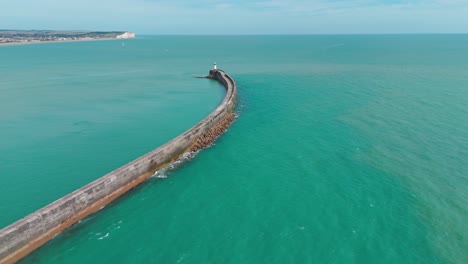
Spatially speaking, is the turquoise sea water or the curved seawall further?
the turquoise sea water

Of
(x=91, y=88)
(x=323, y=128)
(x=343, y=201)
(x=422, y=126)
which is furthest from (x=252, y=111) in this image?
(x=91, y=88)

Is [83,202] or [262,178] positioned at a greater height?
[83,202]

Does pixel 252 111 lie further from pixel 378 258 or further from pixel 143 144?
pixel 378 258

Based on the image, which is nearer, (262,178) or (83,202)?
(83,202)
